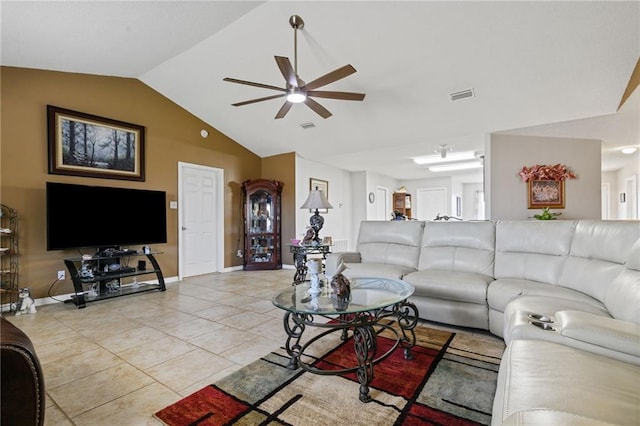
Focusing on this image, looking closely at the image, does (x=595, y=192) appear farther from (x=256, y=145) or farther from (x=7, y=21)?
(x=7, y=21)

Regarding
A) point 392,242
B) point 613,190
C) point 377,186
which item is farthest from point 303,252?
point 613,190

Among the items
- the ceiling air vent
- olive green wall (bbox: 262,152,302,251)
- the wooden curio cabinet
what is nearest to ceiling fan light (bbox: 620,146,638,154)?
the ceiling air vent

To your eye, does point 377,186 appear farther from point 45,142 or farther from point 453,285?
point 45,142

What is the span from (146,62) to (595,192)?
21.6ft

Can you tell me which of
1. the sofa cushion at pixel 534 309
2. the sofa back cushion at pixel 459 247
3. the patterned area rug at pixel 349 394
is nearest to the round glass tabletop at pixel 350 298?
the patterned area rug at pixel 349 394

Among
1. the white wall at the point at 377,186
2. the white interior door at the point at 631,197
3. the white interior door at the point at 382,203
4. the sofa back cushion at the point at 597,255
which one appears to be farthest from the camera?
the white interior door at the point at 382,203

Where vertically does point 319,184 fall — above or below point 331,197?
above

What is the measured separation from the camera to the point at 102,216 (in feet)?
13.4

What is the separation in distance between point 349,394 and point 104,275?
12.1 feet

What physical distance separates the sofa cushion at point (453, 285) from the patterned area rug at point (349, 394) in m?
0.46

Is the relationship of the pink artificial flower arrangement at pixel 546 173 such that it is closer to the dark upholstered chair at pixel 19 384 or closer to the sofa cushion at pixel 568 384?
the sofa cushion at pixel 568 384

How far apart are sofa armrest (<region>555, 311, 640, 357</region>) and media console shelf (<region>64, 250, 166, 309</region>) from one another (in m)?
4.59

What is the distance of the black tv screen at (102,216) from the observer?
3.72m

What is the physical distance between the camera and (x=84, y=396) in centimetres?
182
